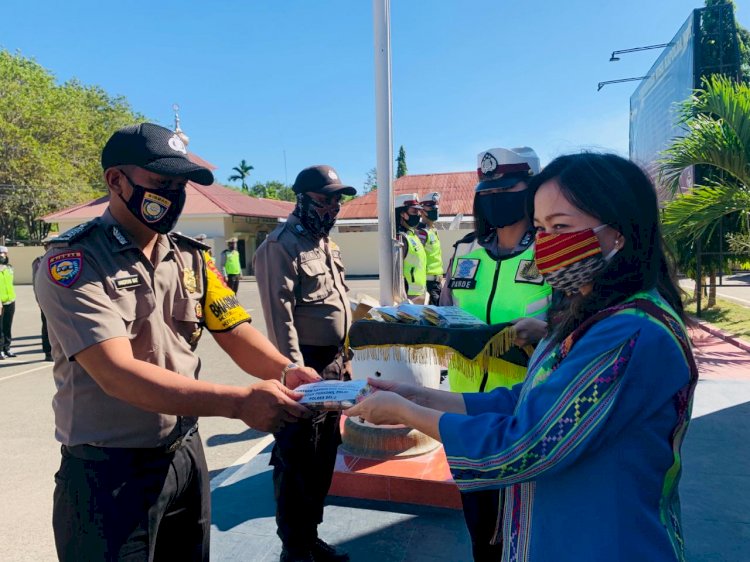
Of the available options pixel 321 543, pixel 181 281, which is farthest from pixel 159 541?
pixel 321 543

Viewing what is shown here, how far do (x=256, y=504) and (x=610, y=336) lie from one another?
2925 millimetres

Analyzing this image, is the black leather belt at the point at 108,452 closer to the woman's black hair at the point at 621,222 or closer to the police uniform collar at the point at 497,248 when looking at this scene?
the woman's black hair at the point at 621,222

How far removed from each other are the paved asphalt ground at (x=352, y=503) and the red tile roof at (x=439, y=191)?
22.1m

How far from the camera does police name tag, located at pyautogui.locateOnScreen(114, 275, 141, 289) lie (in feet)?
5.34

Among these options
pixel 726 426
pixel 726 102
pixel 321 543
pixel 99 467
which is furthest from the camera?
pixel 726 102

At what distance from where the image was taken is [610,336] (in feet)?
3.59

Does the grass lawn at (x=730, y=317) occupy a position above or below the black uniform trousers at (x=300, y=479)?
below

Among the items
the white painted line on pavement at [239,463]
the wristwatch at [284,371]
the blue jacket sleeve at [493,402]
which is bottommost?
the white painted line on pavement at [239,463]

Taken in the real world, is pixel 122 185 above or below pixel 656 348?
above

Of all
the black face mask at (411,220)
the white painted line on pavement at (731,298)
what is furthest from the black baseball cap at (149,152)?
the white painted line on pavement at (731,298)

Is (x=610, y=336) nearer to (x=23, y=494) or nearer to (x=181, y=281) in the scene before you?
(x=181, y=281)

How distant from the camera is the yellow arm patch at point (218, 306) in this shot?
2045 mm

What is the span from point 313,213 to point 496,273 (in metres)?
1.21

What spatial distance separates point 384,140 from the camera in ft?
11.4
